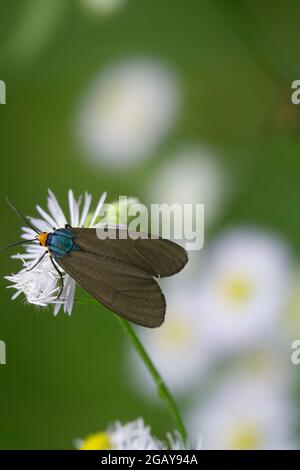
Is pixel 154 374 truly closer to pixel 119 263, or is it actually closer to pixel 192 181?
pixel 119 263

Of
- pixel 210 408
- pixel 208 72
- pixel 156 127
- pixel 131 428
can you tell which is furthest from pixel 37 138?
pixel 131 428

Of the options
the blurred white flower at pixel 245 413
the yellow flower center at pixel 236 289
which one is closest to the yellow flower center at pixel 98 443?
the blurred white flower at pixel 245 413

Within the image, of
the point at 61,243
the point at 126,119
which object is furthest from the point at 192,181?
the point at 61,243

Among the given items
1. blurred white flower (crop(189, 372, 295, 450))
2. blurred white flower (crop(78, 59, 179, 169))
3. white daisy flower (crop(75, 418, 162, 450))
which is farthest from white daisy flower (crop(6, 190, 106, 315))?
blurred white flower (crop(78, 59, 179, 169))

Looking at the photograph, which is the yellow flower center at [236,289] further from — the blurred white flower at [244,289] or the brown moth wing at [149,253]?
the brown moth wing at [149,253]

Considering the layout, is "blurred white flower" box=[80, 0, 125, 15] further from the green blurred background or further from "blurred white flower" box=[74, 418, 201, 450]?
"blurred white flower" box=[74, 418, 201, 450]
